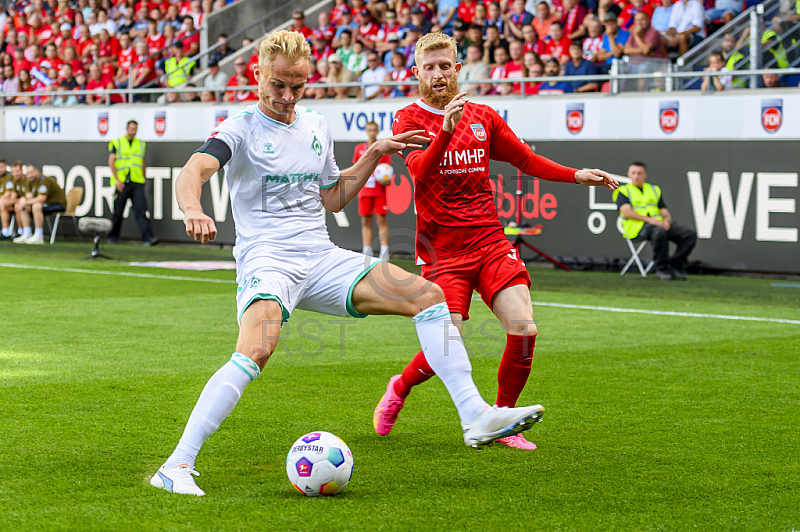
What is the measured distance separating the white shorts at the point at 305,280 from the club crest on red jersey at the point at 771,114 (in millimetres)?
10110

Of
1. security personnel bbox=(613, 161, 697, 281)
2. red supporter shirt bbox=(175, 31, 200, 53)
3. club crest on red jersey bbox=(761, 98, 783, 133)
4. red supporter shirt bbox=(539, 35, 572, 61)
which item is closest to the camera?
club crest on red jersey bbox=(761, 98, 783, 133)

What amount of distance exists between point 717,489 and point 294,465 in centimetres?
182

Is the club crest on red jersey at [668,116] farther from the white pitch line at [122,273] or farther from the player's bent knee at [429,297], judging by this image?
the player's bent knee at [429,297]

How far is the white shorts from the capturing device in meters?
4.31

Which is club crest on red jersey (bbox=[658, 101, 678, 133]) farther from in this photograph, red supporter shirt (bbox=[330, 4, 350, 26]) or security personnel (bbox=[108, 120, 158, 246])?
security personnel (bbox=[108, 120, 158, 246])

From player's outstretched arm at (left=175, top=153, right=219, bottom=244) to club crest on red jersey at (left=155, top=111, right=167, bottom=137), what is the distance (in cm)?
1567

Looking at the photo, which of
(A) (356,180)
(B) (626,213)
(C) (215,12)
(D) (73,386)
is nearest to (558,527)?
(A) (356,180)

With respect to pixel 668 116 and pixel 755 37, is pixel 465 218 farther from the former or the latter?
pixel 755 37

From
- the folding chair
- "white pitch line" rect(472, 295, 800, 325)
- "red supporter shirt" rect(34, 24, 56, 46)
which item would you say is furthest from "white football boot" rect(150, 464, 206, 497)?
"red supporter shirt" rect(34, 24, 56, 46)

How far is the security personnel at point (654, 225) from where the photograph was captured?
13.6m

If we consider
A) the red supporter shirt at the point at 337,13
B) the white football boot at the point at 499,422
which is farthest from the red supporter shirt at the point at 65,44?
the white football boot at the point at 499,422

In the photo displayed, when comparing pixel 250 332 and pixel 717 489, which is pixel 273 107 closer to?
pixel 250 332

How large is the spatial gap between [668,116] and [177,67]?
11.1 metres

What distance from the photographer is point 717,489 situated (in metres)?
4.30
